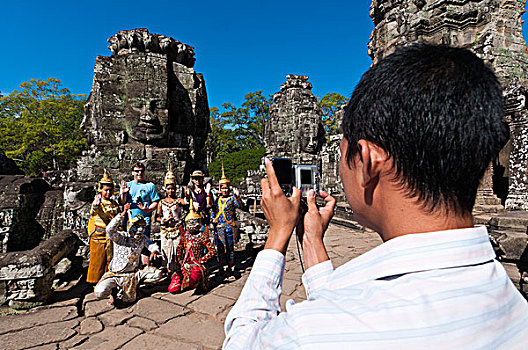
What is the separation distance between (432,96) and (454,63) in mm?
123

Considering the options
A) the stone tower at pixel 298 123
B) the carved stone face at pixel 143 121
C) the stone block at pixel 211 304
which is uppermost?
the stone tower at pixel 298 123

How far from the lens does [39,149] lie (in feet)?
78.7

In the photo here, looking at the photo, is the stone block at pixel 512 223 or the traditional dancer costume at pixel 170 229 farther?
the traditional dancer costume at pixel 170 229

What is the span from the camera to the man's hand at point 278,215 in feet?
2.99

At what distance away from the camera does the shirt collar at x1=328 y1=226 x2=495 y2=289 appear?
624 millimetres

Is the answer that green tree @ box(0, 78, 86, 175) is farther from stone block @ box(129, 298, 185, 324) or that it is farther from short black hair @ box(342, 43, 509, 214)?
short black hair @ box(342, 43, 509, 214)

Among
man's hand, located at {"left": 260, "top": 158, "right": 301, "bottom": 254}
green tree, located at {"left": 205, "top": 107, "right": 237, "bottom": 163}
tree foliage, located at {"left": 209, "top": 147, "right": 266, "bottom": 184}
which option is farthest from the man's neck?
green tree, located at {"left": 205, "top": 107, "right": 237, "bottom": 163}

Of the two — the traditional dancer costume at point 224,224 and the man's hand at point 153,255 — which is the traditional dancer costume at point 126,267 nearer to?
the man's hand at point 153,255

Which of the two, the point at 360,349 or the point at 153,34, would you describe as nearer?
the point at 360,349

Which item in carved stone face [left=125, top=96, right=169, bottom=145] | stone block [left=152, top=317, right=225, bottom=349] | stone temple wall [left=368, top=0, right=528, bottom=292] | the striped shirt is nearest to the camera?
the striped shirt

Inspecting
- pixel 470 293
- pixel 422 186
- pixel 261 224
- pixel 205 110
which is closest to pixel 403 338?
pixel 470 293

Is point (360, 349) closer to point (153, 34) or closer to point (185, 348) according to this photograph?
point (185, 348)

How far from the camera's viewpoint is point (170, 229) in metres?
4.70

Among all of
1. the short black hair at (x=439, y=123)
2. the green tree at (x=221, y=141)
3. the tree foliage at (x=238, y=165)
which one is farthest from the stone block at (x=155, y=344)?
the green tree at (x=221, y=141)
